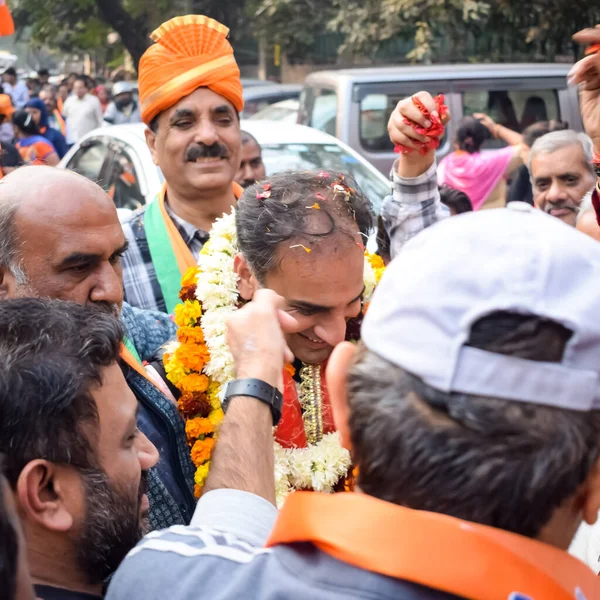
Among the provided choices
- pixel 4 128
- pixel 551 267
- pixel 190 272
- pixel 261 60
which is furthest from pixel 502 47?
pixel 551 267

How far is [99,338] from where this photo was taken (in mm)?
1756

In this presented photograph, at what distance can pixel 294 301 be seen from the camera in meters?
2.50

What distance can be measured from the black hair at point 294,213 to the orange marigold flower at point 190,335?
0.80ft

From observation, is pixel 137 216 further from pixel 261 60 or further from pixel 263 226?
pixel 261 60

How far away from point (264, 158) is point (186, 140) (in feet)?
9.48

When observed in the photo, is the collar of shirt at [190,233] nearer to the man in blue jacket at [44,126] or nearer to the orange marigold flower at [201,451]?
the orange marigold flower at [201,451]

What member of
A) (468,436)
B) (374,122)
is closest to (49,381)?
(468,436)

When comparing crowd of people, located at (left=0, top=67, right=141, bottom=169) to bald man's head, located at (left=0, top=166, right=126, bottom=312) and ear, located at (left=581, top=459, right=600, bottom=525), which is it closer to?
bald man's head, located at (left=0, top=166, right=126, bottom=312)

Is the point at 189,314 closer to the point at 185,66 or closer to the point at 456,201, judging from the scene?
the point at 185,66

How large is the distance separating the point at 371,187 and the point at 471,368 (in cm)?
556

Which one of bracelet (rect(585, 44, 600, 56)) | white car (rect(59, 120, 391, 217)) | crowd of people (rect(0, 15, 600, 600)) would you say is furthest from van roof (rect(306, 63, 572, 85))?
bracelet (rect(585, 44, 600, 56))

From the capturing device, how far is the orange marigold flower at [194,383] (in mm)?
2543

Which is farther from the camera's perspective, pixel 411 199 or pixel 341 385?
pixel 411 199

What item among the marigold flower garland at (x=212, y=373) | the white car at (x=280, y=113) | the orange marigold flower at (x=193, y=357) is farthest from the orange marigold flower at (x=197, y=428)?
the white car at (x=280, y=113)
